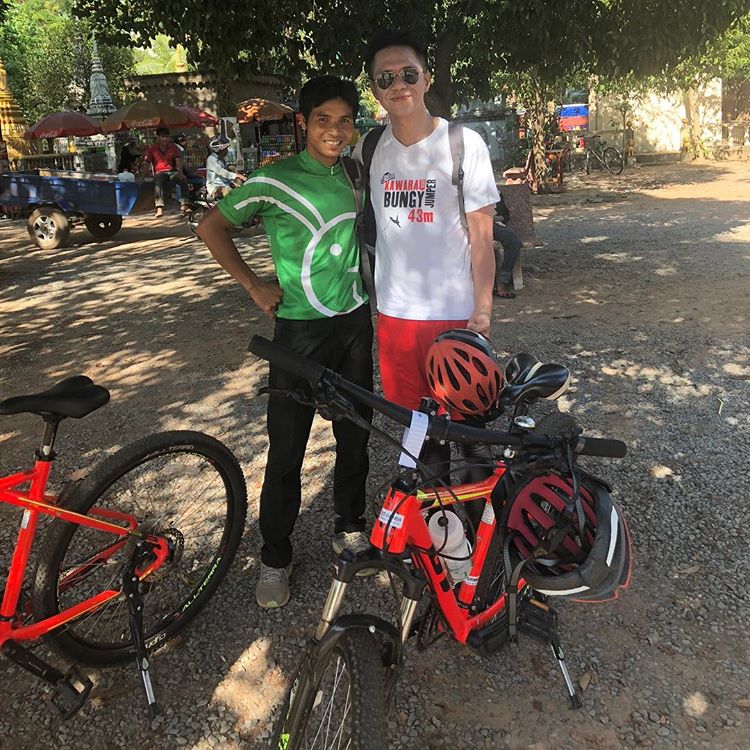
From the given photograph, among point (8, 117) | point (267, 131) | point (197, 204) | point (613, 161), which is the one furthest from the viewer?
point (267, 131)

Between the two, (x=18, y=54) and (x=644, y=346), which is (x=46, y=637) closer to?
(x=644, y=346)

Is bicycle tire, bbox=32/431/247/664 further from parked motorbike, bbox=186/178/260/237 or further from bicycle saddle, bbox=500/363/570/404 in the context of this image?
parked motorbike, bbox=186/178/260/237

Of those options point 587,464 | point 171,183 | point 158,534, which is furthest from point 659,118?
point 158,534

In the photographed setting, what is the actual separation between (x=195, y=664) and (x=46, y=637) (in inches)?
22.4

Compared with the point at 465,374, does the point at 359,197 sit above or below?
above

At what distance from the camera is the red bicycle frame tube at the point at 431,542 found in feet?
6.18

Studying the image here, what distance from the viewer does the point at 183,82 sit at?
24.5 m

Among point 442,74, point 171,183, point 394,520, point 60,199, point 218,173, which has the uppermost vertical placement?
point 442,74

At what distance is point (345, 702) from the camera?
1.77 meters

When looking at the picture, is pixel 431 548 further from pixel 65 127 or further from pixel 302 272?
pixel 65 127

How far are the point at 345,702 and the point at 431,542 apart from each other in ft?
1.70

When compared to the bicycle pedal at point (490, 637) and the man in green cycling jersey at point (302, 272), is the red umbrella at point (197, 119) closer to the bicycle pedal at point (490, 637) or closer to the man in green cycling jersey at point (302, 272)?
the man in green cycling jersey at point (302, 272)

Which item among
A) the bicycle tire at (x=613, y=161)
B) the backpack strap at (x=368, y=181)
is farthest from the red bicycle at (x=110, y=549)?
the bicycle tire at (x=613, y=161)

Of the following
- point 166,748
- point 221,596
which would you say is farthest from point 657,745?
point 221,596
